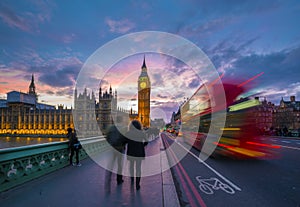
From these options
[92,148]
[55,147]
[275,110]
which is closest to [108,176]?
[55,147]

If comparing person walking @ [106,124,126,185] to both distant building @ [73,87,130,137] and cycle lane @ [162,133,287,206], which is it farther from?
distant building @ [73,87,130,137]

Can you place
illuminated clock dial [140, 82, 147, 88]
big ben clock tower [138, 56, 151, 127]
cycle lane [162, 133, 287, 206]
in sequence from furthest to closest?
illuminated clock dial [140, 82, 147, 88] < big ben clock tower [138, 56, 151, 127] < cycle lane [162, 133, 287, 206]

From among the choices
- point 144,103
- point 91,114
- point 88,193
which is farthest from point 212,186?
point 144,103

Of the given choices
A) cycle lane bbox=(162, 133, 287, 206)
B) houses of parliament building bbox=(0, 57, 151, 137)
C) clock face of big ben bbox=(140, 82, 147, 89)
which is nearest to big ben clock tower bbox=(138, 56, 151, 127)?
clock face of big ben bbox=(140, 82, 147, 89)

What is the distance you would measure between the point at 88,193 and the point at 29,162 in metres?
2.40

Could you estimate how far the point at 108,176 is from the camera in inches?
231

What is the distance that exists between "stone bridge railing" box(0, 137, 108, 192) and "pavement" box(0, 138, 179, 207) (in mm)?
236

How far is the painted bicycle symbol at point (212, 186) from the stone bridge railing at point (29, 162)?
5.24 meters

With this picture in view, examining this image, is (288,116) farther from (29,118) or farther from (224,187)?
(29,118)

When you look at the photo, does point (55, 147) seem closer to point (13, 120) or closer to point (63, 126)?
point (63, 126)

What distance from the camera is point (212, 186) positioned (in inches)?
244

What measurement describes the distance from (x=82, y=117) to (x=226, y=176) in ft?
319

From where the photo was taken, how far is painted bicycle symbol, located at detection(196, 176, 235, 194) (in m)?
5.79

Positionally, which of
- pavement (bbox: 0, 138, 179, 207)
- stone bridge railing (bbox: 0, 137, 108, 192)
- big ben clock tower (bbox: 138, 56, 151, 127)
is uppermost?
big ben clock tower (bbox: 138, 56, 151, 127)
